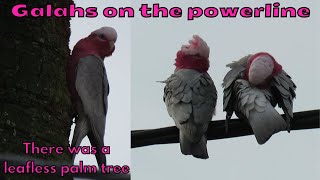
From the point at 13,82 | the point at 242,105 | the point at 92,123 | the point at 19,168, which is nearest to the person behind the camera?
the point at 19,168

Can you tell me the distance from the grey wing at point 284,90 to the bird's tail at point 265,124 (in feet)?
0.51

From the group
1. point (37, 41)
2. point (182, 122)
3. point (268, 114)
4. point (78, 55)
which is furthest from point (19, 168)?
point (268, 114)

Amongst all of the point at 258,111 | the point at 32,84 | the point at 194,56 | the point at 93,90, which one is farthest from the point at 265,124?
the point at 32,84

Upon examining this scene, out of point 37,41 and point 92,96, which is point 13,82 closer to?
point 37,41

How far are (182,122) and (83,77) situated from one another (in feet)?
2.29

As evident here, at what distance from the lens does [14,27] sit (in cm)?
233

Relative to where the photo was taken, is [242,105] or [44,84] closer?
[44,84]

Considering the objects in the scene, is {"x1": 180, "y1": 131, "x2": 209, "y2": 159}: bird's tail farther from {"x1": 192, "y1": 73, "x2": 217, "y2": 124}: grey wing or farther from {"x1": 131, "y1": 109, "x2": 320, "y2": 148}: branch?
{"x1": 131, "y1": 109, "x2": 320, "y2": 148}: branch

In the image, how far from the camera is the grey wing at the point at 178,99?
350 cm

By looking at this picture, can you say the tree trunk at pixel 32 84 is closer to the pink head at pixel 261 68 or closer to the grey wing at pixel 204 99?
the grey wing at pixel 204 99

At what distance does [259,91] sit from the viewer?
3.74m

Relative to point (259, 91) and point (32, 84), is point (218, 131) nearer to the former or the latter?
point (259, 91)

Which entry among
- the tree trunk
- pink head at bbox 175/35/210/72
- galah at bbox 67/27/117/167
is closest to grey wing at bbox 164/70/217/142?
pink head at bbox 175/35/210/72

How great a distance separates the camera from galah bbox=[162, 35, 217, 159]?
11.3 ft
